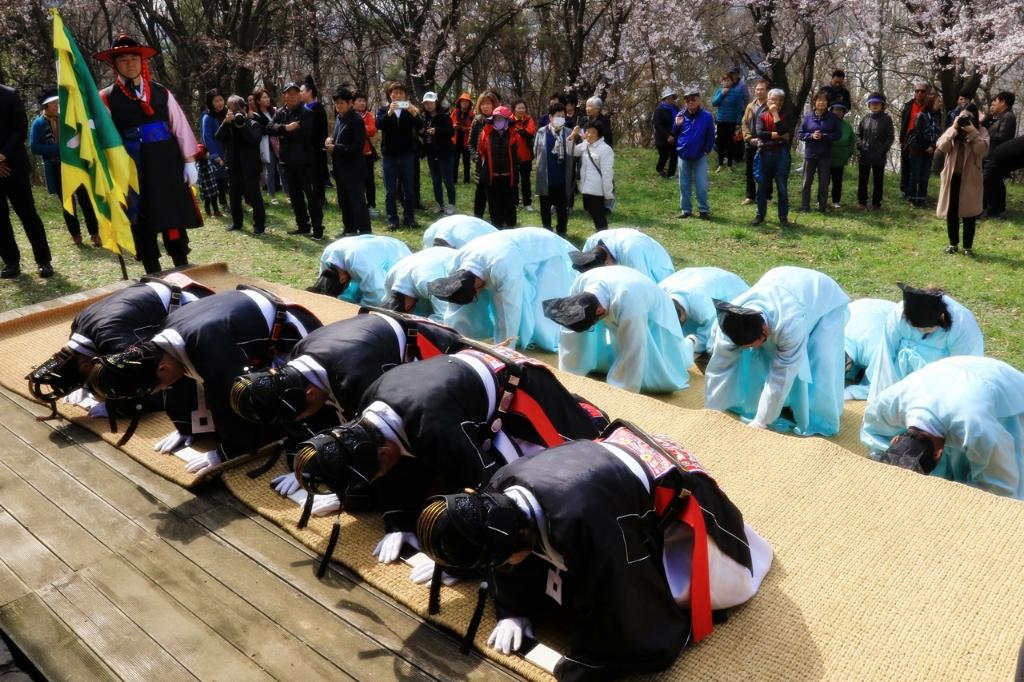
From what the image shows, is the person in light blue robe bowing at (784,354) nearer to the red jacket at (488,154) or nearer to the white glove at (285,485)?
the white glove at (285,485)

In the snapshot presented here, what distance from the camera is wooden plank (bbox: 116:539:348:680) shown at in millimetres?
2479

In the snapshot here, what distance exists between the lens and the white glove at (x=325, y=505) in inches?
130

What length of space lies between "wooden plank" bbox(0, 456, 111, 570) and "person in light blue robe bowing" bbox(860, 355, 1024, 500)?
323cm

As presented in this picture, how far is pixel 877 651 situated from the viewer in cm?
248

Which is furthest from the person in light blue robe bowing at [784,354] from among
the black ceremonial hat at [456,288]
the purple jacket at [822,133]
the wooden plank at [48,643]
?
the purple jacket at [822,133]

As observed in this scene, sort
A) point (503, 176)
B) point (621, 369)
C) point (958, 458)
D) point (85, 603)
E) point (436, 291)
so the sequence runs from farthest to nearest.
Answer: point (503, 176) → point (436, 291) → point (621, 369) → point (958, 458) → point (85, 603)

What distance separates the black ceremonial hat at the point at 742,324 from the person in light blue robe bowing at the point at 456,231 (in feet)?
9.15

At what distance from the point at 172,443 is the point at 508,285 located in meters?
2.41

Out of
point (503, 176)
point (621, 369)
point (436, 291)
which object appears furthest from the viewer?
point (503, 176)

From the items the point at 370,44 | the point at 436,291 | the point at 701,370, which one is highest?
the point at 370,44

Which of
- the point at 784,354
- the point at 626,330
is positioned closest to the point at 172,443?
the point at 626,330

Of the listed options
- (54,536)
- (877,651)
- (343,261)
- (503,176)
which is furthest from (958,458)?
(503,176)

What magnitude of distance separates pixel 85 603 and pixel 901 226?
9175 mm

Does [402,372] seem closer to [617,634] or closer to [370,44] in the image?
[617,634]
